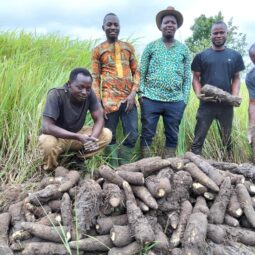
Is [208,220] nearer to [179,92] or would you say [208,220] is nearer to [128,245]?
[128,245]

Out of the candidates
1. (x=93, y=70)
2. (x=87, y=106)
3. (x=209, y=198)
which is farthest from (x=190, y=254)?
(x=93, y=70)

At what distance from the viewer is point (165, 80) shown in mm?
4723

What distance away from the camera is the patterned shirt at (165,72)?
15.5 ft

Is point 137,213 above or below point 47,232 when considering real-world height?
above

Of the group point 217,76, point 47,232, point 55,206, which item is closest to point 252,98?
point 217,76

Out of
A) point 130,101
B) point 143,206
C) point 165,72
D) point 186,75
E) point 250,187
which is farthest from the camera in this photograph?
point 186,75

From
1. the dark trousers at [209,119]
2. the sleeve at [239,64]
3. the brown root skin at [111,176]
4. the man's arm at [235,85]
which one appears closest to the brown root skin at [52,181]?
the brown root skin at [111,176]

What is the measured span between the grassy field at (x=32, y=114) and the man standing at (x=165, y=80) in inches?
22.6

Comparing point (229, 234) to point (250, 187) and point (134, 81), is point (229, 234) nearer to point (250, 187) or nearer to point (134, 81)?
point (250, 187)

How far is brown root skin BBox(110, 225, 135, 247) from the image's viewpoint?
10.3 feet

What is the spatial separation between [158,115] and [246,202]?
1582 mm

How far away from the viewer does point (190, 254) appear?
310 centimetres

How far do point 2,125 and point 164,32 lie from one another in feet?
7.26

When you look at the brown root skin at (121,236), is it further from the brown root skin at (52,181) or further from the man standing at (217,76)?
the man standing at (217,76)
